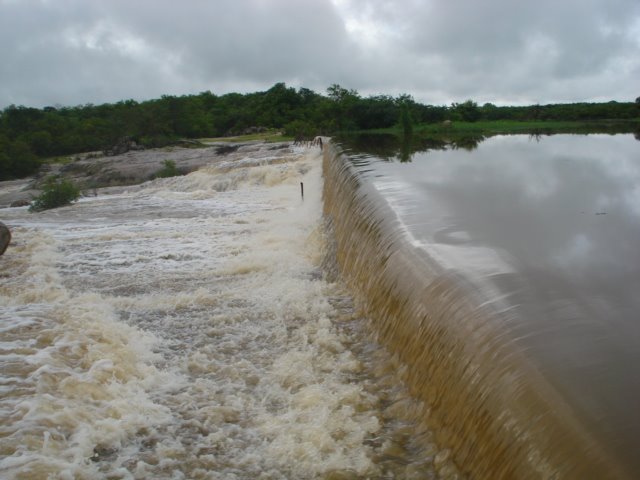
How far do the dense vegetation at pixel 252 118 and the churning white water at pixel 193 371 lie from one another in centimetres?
3528

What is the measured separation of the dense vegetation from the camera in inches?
1908

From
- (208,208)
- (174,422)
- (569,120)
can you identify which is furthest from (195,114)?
(174,422)

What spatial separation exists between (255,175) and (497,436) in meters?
20.8

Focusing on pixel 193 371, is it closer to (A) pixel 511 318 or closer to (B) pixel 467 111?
(A) pixel 511 318

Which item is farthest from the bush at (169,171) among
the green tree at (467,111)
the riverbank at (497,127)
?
the green tree at (467,111)

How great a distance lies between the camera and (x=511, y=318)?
12.7ft

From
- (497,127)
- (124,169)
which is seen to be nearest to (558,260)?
(124,169)

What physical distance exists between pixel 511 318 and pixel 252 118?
60.0 meters

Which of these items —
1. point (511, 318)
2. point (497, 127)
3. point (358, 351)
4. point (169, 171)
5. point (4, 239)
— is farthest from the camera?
point (497, 127)

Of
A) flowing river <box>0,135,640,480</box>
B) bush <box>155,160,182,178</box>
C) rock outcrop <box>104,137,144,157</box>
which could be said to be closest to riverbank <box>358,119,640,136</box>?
bush <box>155,160,182,178</box>

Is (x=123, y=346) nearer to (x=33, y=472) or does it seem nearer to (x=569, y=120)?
(x=33, y=472)

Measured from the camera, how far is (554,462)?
2.62m

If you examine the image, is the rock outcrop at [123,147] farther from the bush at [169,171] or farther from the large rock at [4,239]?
the large rock at [4,239]

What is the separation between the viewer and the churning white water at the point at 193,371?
13.0 feet
